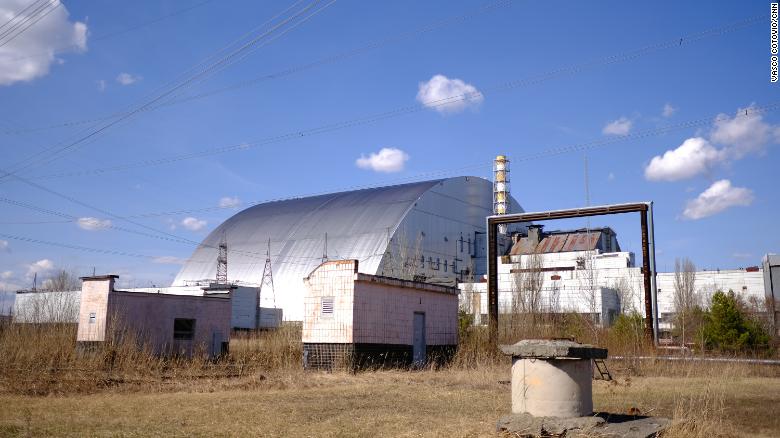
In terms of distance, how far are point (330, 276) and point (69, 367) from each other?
881 cm

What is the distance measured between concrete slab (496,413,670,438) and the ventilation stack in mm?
54349

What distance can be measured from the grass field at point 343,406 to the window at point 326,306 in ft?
9.86

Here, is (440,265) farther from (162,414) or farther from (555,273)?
(162,414)

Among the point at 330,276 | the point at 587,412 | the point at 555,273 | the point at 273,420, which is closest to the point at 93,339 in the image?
the point at 330,276

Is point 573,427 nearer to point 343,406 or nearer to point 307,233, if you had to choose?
point 343,406

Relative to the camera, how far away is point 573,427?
888cm

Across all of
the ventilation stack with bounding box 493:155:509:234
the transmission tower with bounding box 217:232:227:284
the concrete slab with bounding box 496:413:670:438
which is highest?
the ventilation stack with bounding box 493:155:509:234

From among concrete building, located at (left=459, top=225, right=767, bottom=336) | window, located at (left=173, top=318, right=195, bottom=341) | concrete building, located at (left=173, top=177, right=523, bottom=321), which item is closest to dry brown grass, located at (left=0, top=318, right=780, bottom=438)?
window, located at (left=173, top=318, right=195, bottom=341)

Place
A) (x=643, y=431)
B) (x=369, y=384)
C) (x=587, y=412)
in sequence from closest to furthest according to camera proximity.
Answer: (x=643, y=431) → (x=587, y=412) → (x=369, y=384)

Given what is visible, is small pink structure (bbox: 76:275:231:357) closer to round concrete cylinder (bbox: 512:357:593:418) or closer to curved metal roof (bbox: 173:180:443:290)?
round concrete cylinder (bbox: 512:357:593:418)

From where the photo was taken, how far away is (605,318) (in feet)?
165

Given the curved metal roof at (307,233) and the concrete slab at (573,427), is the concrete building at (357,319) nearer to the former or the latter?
the concrete slab at (573,427)

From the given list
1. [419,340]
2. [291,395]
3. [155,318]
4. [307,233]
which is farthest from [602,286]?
[291,395]

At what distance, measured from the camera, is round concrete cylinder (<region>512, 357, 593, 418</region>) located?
9.38 metres
